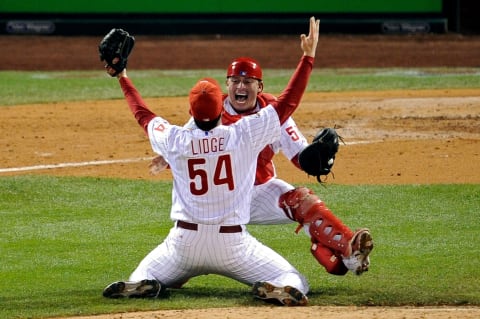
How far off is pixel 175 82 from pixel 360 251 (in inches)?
478

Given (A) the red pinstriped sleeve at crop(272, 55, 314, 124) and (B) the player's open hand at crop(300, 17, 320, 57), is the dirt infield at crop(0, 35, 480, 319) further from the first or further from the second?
(B) the player's open hand at crop(300, 17, 320, 57)

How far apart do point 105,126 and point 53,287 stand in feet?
23.1

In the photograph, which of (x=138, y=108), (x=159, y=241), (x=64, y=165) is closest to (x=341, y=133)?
(x=64, y=165)

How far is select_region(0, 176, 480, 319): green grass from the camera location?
630 centimetres

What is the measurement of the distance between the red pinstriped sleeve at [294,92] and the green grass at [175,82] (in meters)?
10.2

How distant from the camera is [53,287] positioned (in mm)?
6660

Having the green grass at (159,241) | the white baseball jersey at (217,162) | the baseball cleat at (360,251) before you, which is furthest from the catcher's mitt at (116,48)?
the baseball cleat at (360,251)

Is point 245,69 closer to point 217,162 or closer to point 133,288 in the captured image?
point 217,162

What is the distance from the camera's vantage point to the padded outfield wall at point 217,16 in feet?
76.4

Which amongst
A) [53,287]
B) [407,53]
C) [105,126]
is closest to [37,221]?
[53,287]

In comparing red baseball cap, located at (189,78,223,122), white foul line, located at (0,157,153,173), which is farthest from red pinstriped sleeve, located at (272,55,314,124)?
white foul line, located at (0,157,153,173)

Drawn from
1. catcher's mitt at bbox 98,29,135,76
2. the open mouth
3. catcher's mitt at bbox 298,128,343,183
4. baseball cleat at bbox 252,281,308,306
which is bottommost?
baseball cleat at bbox 252,281,308,306

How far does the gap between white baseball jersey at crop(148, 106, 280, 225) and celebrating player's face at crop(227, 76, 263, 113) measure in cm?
80
